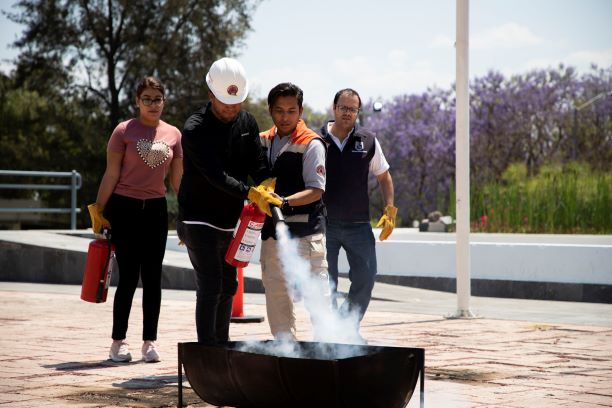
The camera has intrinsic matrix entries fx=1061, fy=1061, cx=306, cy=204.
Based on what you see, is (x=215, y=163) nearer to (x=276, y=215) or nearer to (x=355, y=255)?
(x=276, y=215)

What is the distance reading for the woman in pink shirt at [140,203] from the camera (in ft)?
21.9

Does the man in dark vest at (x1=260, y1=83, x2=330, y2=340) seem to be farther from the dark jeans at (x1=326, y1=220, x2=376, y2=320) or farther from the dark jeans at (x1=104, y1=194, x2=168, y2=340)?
the dark jeans at (x1=326, y1=220, x2=376, y2=320)

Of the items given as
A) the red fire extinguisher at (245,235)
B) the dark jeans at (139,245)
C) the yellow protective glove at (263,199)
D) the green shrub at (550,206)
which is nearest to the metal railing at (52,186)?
the green shrub at (550,206)

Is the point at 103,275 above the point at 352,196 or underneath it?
underneath

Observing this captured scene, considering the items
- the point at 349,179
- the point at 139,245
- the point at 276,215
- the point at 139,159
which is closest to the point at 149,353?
the point at 139,245

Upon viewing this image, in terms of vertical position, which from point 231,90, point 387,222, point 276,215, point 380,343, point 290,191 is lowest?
point 380,343

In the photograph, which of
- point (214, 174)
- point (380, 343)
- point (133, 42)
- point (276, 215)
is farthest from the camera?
point (133, 42)

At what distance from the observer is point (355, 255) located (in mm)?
7359

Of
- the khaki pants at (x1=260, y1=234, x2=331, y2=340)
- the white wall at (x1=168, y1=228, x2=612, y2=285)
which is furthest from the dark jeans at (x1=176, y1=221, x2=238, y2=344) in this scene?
the white wall at (x1=168, y1=228, x2=612, y2=285)

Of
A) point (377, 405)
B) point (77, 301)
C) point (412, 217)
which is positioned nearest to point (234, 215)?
point (377, 405)

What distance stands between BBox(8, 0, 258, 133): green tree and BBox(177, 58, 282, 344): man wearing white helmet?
3016 cm

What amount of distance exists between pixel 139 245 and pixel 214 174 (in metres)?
1.54

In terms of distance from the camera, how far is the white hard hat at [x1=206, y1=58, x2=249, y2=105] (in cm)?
546

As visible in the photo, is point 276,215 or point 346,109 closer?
point 276,215
